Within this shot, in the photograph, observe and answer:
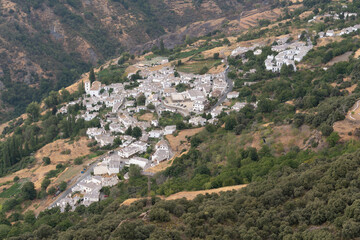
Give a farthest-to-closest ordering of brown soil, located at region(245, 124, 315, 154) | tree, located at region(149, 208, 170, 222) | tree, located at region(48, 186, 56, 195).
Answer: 1. tree, located at region(48, 186, 56, 195)
2. brown soil, located at region(245, 124, 315, 154)
3. tree, located at region(149, 208, 170, 222)

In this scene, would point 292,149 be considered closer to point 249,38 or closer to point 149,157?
point 149,157

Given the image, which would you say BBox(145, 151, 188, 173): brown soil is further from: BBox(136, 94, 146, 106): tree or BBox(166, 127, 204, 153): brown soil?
BBox(136, 94, 146, 106): tree

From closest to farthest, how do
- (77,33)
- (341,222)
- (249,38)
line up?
(341,222) < (249,38) < (77,33)

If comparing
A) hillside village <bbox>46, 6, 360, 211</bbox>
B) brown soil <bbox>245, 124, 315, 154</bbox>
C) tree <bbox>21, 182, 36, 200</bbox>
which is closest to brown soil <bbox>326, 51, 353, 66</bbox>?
hillside village <bbox>46, 6, 360, 211</bbox>

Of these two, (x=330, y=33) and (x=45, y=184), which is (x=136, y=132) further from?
(x=330, y=33)

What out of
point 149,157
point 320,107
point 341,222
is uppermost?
point 341,222

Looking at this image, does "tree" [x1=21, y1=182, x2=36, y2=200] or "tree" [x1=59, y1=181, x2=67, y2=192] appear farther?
"tree" [x1=21, y1=182, x2=36, y2=200]

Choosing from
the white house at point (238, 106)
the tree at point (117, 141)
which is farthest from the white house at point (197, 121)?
the tree at point (117, 141)

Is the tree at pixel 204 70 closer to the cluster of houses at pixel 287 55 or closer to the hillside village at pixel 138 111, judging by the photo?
the hillside village at pixel 138 111

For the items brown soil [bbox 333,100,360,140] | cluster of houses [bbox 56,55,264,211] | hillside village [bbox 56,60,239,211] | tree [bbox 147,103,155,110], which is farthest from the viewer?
tree [bbox 147,103,155,110]

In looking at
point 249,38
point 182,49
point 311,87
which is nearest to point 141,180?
point 311,87
